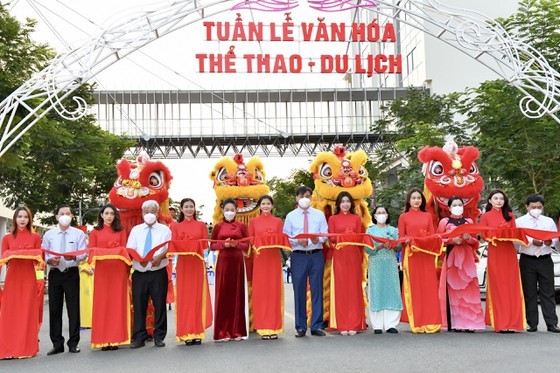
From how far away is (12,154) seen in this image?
17312mm

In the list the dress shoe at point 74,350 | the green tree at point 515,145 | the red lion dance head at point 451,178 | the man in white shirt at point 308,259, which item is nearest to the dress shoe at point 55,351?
the dress shoe at point 74,350

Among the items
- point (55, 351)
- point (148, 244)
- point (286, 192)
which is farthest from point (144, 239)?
point (286, 192)

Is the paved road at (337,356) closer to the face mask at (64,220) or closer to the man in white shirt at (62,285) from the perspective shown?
the man in white shirt at (62,285)

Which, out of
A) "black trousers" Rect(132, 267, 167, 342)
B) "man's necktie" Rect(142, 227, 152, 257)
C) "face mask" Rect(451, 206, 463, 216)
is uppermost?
"face mask" Rect(451, 206, 463, 216)

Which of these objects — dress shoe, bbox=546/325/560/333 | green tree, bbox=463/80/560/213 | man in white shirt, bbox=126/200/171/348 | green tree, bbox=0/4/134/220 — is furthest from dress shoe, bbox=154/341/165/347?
green tree, bbox=463/80/560/213

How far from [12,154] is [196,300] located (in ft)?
29.3

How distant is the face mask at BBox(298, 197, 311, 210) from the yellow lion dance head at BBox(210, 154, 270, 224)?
3.89ft

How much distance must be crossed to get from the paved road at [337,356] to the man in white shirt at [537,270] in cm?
25

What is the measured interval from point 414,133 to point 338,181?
1199 centimetres

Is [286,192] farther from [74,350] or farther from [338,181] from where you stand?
[74,350]

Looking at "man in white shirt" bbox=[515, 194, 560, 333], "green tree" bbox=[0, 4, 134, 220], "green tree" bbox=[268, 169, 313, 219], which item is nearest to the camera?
"man in white shirt" bbox=[515, 194, 560, 333]

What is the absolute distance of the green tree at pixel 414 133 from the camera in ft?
71.6

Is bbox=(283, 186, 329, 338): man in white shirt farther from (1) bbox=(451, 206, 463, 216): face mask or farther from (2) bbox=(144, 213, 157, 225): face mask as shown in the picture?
(2) bbox=(144, 213, 157, 225): face mask

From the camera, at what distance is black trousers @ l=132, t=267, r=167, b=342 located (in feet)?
32.6
